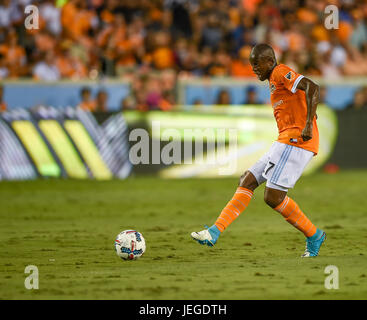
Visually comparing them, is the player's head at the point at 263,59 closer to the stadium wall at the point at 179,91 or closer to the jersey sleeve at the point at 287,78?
the jersey sleeve at the point at 287,78

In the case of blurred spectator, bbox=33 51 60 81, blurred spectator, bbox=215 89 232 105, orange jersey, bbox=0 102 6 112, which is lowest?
orange jersey, bbox=0 102 6 112

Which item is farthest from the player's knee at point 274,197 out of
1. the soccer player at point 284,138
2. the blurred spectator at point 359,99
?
the blurred spectator at point 359,99

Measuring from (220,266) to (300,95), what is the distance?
1.98 meters

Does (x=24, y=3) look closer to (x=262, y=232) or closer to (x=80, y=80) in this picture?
(x=80, y=80)

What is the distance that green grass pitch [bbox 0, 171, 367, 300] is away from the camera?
7.03m

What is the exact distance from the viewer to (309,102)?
319 inches

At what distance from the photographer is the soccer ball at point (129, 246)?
842 centimetres

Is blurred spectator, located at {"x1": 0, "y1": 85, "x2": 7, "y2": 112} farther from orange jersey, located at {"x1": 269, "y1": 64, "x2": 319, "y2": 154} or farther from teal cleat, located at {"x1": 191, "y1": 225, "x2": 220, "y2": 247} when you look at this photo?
orange jersey, located at {"x1": 269, "y1": 64, "x2": 319, "y2": 154}

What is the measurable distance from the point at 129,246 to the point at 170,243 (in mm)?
1424

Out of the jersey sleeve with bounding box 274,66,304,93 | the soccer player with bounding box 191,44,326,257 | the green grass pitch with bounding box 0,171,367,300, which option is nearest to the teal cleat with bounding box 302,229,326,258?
the green grass pitch with bounding box 0,171,367,300

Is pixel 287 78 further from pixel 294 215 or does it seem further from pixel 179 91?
pixel 179 91

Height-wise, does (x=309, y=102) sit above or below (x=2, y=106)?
below

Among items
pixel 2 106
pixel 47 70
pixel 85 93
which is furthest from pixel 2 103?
pixel 85 93

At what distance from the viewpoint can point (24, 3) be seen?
1922cm
